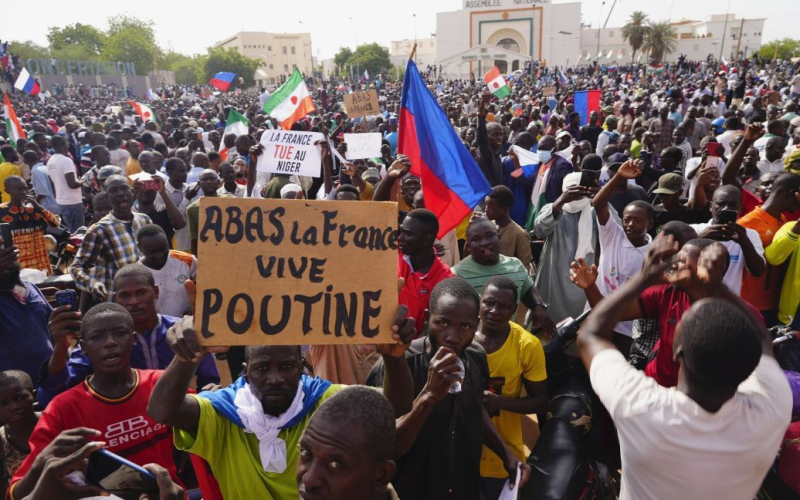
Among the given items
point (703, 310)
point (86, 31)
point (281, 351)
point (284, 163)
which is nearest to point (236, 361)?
point (281, 351)

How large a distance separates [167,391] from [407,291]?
188 cm

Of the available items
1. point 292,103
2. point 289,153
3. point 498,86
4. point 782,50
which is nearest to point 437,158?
point 289,153

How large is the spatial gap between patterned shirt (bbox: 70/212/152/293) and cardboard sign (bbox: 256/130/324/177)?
7.93 feet

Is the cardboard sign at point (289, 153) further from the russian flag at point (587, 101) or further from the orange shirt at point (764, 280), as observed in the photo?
the russian flag at point (587, 101)

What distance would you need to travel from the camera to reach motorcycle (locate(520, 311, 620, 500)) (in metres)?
2.69

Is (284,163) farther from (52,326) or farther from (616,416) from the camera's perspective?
(616,416)

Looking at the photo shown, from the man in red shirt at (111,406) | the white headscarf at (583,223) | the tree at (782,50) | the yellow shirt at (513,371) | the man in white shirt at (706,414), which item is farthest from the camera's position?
the tree at (782,50)

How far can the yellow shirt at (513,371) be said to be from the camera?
2996mm

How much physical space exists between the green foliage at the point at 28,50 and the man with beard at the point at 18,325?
3155 inches

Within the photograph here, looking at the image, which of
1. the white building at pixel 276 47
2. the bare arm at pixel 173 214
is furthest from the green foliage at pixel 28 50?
the bare arm at pixel 173 214

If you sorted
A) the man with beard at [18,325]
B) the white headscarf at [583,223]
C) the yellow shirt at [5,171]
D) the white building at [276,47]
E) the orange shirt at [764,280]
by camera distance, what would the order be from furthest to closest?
the white building at [276,47]
the yellow shirt at [5,171]
the white headscarf at [583,223]
the orange shirt at [764,280]
the man with beard at [18,325]

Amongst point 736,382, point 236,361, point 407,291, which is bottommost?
point 236,361

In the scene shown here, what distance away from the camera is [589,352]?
200 centimetres

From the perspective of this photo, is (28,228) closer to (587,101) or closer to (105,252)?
(105,252)
